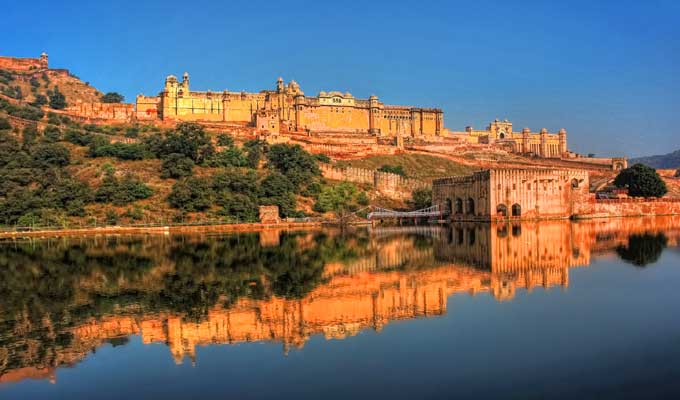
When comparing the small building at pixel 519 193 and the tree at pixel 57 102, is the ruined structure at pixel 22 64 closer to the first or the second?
the tree at pixel 57 102

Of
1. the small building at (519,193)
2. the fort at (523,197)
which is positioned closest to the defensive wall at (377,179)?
the fort at (523,197)

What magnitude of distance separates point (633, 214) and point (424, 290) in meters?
36.7

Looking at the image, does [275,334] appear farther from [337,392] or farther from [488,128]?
[488,128]

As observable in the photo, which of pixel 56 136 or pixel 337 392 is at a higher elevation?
pixel 56 136

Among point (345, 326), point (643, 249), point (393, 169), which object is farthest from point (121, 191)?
point (345, 326)

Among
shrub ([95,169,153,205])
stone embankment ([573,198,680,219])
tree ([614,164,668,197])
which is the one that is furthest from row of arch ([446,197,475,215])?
shrub ([95,169,153,205])

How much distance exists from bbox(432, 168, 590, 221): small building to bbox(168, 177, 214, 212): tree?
1752 centimetres

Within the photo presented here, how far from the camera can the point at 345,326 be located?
11.4m

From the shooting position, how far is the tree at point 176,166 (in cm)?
4331

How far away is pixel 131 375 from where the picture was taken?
8.77 meters

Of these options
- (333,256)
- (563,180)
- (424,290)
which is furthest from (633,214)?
(424,290)

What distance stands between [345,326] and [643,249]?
16.0m

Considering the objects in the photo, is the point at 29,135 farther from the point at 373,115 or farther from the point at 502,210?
the point at 373,115

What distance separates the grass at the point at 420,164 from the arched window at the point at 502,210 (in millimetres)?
22020
